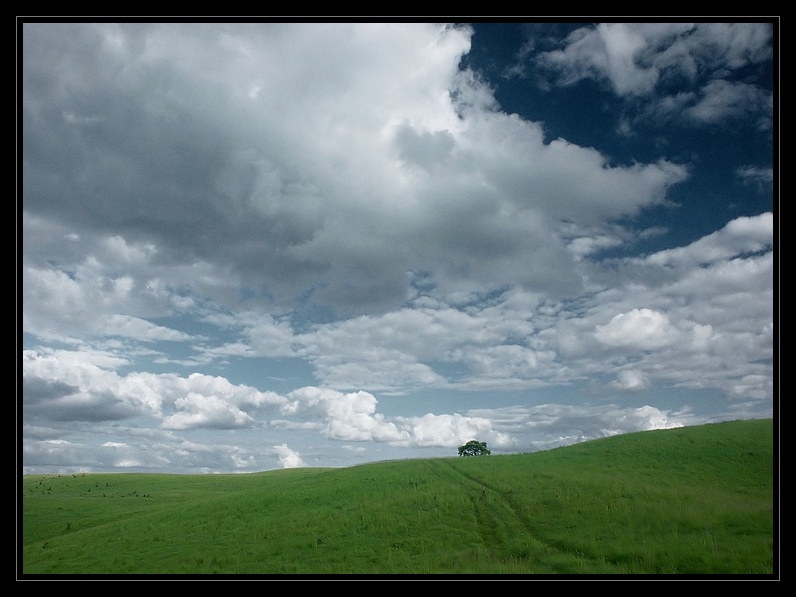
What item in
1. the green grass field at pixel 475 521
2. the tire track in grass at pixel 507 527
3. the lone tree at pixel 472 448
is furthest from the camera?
the lone tree at pixel 472 448

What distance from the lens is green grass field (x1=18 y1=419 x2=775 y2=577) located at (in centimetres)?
1550

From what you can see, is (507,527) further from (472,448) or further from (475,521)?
(472,448)

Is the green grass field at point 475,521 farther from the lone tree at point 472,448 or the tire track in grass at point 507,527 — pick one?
the lone tree at point 472,448

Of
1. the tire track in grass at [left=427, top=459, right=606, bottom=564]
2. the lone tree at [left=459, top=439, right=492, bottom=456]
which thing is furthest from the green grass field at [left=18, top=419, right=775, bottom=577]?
the lone tree at [left=459, top=439, right=492, bottom=456]

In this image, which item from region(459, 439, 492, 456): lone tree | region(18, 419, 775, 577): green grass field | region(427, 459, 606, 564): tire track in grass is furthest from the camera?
region(459, 439, 492, 456): lone tree

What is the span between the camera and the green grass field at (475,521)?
15500 mm

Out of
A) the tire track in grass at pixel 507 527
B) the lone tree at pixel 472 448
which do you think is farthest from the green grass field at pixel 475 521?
the lone tree at pixel 472 448

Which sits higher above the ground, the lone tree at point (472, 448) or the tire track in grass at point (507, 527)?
the tire track in grass at point (507, 527)

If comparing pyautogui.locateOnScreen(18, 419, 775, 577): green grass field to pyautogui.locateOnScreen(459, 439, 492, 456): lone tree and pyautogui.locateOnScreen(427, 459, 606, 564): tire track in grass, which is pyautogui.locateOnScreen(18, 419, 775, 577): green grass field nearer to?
pyautogui.locateOnScreen(427, 459, 606, 564): tire track in grass

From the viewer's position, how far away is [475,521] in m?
19.8

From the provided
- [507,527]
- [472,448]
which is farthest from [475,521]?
[472,448]

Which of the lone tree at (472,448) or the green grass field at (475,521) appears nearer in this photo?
the green grass field at (475,521)
